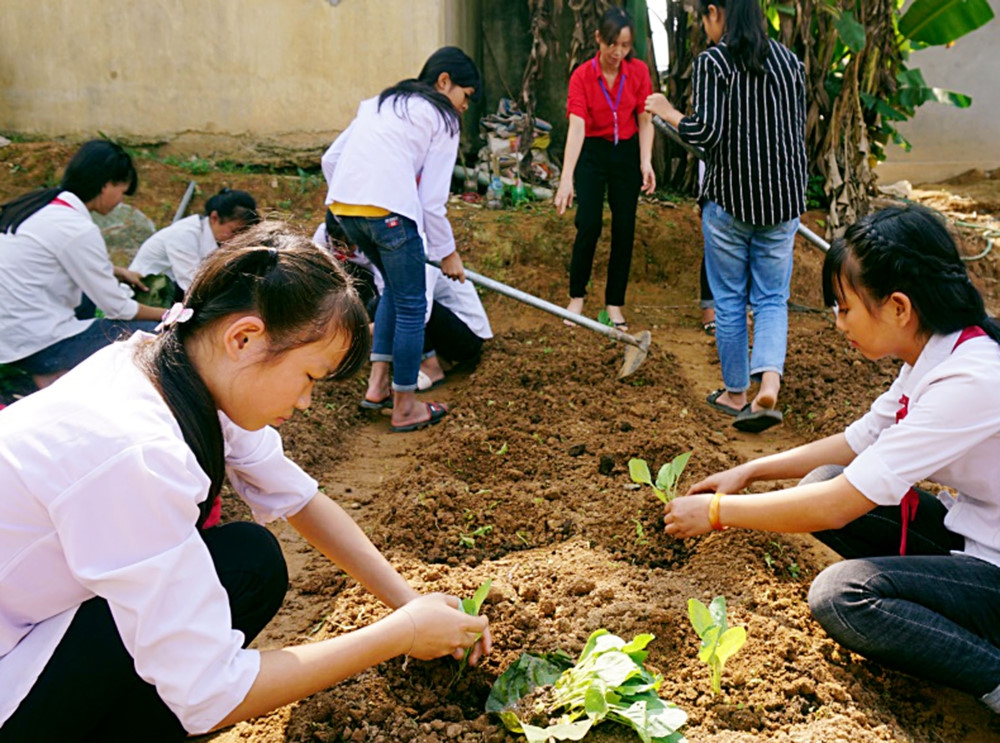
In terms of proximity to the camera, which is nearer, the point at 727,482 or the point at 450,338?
the point at 727,482

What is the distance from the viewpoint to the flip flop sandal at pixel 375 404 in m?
4.51

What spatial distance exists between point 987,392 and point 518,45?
→ 604 centimetres

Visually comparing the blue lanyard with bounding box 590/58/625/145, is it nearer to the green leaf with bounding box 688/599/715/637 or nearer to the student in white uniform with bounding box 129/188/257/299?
the student in white uniform with bounding box 129/188/257/299

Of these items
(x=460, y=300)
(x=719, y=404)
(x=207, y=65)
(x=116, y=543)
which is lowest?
(x=719, y=404)

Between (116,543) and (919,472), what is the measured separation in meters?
1.65

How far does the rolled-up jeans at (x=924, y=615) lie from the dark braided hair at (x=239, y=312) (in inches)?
53.6

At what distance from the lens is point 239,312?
5.30 feet

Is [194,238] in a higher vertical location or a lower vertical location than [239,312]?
lower

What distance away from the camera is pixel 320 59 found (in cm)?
664

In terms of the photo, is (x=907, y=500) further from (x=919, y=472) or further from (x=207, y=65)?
(x=207, y=65)

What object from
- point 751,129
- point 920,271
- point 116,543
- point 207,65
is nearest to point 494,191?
point 207,65

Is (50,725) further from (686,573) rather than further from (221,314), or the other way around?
(686,573)

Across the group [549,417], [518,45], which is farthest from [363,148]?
[518,45]

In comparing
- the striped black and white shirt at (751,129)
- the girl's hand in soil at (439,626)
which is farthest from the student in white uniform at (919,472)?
the striped black and white shirt at (751,129)
